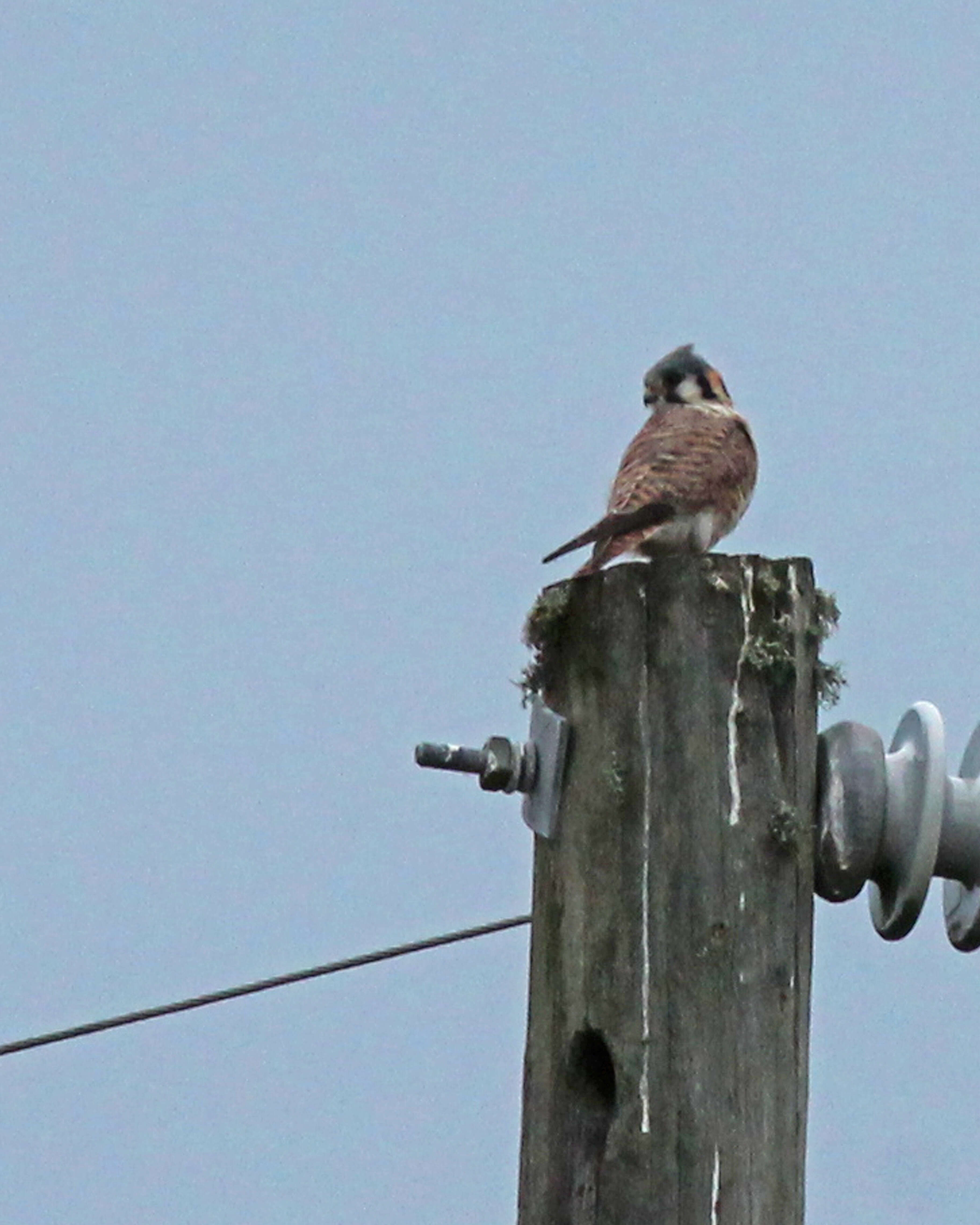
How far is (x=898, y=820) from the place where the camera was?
3.11 m

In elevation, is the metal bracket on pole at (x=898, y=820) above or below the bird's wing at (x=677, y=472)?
below

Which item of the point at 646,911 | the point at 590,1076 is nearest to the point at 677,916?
the point at 646,911

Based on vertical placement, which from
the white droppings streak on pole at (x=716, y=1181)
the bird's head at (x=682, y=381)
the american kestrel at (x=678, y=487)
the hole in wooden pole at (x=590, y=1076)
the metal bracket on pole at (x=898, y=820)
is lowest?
the white droppings streak on pole at (x=716, y=1181)

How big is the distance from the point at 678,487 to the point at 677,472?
0.23ft

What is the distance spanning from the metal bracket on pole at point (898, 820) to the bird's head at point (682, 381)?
6.48 feet

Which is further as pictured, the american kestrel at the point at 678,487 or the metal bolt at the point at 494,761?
the american kestrel at the point at 678,487

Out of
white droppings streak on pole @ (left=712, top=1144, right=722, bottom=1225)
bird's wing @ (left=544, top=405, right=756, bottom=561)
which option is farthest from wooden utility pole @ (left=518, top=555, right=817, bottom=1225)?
bird's wing @ (left=544, top=405, right=756, bottom=561)

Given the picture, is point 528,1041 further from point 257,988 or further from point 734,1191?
point 257,988

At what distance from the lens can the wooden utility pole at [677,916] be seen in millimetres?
2816

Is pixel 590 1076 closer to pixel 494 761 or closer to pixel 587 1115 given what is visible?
pixel 587 1115

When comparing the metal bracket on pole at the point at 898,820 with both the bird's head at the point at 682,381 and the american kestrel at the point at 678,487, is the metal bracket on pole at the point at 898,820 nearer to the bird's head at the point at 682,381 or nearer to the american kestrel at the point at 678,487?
the american kestrel at the point at 678,487

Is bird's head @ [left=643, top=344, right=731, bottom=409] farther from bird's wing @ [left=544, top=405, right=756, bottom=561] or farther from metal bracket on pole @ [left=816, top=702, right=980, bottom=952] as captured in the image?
→ metal bracket on pole @ [left=816, top=702, right=980, bottom=952]

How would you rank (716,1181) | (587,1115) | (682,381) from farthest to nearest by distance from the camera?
(682,381)
(587,1115)
(716,1181)

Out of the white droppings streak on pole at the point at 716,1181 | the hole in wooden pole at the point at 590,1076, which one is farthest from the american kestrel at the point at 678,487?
the white droppings streak on pole at the point at 716,1181
